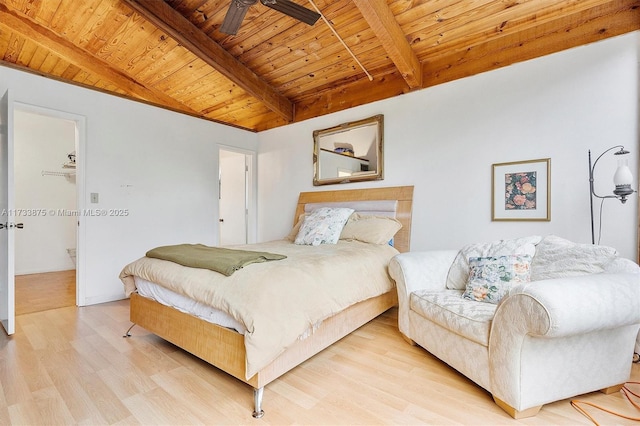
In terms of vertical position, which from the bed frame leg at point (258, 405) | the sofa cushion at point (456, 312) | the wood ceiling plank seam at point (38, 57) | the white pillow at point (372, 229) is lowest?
the bed frame leg at point (258, 405)

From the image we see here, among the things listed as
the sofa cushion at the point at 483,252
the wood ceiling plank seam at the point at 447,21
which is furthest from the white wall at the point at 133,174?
the sofa cushion at the point at 483,252

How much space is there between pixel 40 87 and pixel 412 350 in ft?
13.8

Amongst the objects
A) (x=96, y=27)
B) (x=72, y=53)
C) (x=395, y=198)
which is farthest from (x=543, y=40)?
(x=72, y=53)

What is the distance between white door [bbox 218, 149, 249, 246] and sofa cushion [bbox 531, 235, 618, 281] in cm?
397

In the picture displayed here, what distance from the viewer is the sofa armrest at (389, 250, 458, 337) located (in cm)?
218

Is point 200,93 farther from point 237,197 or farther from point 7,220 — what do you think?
point 7,220

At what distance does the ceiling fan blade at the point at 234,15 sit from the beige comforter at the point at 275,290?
1783 millimetres

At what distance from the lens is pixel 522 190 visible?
8.50ft

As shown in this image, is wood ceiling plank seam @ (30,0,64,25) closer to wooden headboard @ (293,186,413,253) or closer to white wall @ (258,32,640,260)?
white wall @ (258,32,640,260)

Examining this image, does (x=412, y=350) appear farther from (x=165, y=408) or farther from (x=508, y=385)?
(x=165, y=408)

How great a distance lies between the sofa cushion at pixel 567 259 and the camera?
164 cm

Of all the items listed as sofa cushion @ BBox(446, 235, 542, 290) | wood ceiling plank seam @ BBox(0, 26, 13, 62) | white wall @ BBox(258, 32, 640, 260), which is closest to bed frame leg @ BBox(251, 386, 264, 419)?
sofa cushion @ BBox(446, 235, 542, 290)

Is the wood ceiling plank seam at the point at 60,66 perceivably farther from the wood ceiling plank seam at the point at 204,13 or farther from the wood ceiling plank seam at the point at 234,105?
the wood ceiling plank seam at the point at 204,13

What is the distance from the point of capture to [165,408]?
1.50 meters
